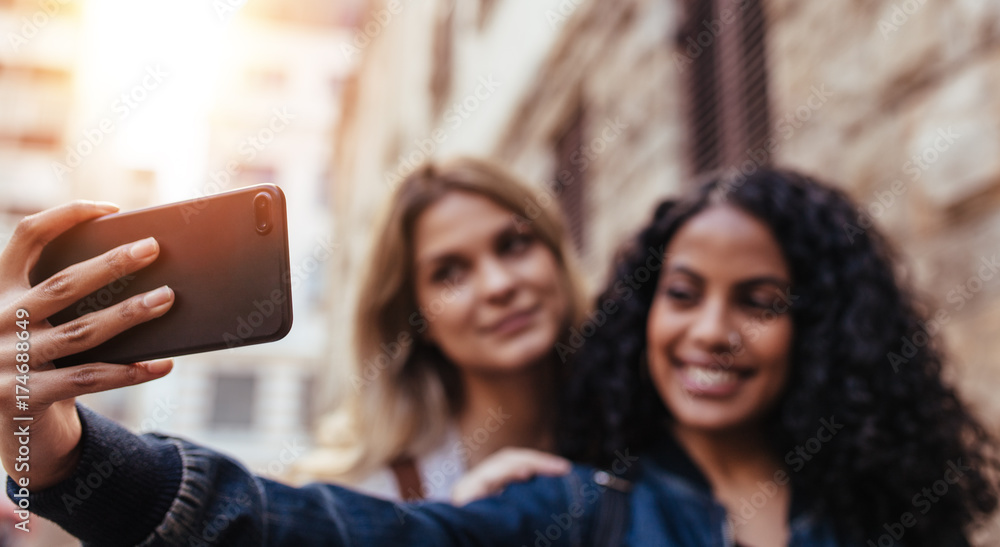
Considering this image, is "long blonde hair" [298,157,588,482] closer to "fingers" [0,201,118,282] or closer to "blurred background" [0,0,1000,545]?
"blurred background" [0,0,1000,545]

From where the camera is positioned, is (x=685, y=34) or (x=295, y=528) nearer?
(x=295, y=528)

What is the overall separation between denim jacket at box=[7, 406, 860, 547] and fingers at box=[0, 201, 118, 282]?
0.69 ft

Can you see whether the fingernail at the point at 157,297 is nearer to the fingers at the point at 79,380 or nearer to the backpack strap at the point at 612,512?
the fingers at the point at 79,380

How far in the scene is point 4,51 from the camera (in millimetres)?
28031

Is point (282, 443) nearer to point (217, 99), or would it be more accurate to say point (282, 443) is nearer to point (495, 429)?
point (217, 99)

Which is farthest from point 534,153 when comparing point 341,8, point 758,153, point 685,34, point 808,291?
point 341,8

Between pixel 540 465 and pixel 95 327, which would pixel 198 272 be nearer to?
pixel 95 327

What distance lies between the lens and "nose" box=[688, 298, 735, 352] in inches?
75.1

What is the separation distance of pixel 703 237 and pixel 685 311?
18 cm

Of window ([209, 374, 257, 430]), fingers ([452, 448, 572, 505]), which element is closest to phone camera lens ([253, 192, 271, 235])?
fingers ([452, 448, 572, 505])

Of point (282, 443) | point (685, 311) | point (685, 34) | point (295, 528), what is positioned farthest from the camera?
point (282, 443)

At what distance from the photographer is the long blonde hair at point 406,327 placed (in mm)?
2902
